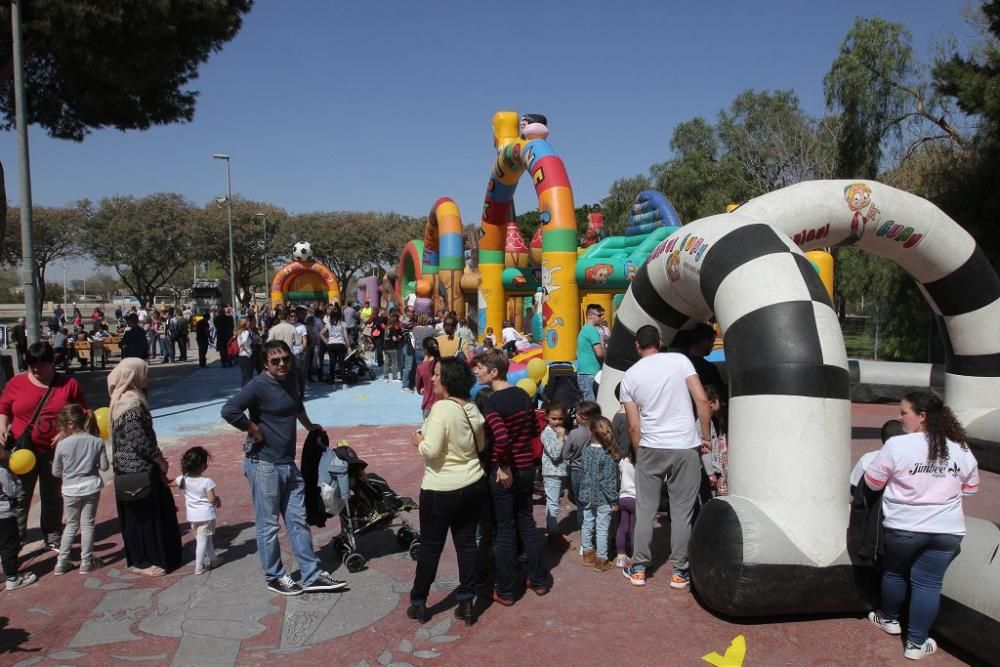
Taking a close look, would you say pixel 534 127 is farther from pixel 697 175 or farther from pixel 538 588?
pixel 697 175

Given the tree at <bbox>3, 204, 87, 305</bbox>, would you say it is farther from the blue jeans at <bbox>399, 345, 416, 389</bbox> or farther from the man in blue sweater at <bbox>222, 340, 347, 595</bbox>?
the man in blue sweater at <bbox>222, 340, 347, 595</bbox>

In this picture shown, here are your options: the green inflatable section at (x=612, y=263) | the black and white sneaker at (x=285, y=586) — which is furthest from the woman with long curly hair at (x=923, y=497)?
the green inflatable section at (x=612, y=263)

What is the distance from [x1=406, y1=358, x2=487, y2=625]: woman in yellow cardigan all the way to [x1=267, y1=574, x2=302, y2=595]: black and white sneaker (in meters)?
0.82

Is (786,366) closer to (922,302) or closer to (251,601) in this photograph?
(251,601)

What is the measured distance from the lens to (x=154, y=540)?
505 cm

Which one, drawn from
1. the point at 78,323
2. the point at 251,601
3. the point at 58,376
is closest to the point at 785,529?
the point at 251,601

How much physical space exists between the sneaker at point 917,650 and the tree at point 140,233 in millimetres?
42196

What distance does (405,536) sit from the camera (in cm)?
547

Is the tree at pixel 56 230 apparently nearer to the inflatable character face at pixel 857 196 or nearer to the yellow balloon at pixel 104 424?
the yellow balloon at pixel 104 424

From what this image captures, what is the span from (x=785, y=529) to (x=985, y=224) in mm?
14780

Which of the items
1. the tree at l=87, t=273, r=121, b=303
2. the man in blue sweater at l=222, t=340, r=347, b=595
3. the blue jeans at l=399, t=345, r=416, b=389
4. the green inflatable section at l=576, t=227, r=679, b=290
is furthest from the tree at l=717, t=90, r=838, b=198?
the tree at l=87, t=273, r=121, b=303

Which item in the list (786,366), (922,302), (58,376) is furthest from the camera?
(922,302)

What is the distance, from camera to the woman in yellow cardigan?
410 centimetres

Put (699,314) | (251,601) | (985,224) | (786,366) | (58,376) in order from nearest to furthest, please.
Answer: (786,366), (251,601), (58,376), (699,314), (985,224)
